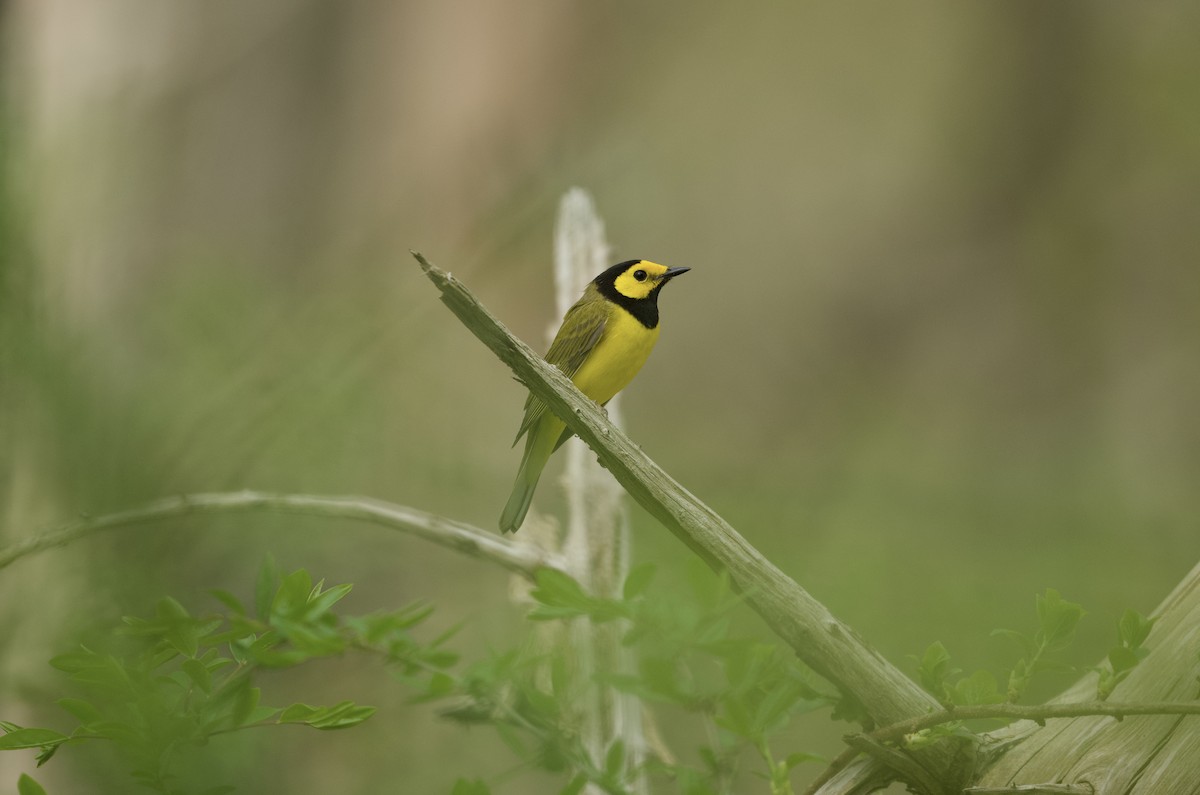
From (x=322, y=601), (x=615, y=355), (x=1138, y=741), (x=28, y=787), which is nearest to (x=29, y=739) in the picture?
(x=28, y=787)

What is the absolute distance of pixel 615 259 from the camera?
1.34 m

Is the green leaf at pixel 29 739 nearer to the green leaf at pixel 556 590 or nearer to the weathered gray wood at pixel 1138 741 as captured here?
the green leaf at pixel 556 590

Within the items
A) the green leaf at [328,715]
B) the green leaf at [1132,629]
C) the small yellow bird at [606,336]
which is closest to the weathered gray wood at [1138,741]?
the green leaf at [1132,629]

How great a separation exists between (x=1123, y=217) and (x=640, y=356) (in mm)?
2634

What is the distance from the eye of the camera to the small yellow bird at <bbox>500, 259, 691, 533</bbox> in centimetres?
116

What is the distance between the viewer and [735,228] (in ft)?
11.8

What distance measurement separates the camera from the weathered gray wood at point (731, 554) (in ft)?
1.52

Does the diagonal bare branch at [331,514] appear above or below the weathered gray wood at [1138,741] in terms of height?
above

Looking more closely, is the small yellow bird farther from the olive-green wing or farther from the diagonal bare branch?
the diagonal bare branch

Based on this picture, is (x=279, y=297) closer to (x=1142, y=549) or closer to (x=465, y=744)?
(x=465, y=744)

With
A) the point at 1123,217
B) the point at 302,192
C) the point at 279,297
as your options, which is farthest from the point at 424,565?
the point at 1123,217

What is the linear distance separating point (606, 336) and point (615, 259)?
→ 19cm

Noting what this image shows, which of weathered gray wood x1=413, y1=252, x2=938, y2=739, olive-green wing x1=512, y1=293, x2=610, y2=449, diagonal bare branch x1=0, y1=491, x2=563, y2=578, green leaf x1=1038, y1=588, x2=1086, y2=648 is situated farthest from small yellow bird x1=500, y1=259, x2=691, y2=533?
green leaf x1=1038, y1=588, x2=1086, y2=648

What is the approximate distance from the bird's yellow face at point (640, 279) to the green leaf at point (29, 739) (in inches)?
34.0
